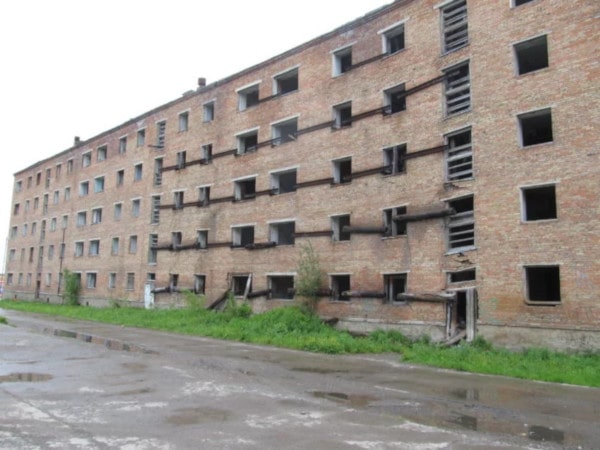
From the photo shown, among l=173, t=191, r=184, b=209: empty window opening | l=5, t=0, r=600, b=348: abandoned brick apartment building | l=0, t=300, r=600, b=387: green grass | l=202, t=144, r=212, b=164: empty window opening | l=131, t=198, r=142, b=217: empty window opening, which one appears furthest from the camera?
l=131, t=198, r=142, b=217: empty window opening

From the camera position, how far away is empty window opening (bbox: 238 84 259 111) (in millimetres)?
31219

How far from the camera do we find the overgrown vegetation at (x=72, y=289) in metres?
43.2

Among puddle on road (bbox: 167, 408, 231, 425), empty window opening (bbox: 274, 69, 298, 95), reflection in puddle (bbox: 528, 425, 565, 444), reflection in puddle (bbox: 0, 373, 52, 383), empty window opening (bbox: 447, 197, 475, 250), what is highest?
empty window opening (bbox: 274, 69, 298, 95)

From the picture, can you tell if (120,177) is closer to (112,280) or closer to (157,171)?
(157,171)

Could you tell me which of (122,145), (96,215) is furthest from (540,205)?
(96,215)

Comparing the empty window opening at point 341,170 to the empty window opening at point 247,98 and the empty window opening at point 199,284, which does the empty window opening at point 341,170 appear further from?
the empty window opening at point 199,284

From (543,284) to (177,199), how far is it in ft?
77.4

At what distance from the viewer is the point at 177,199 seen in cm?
3462

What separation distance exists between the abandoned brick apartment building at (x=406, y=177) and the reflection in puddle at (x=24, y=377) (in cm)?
1339

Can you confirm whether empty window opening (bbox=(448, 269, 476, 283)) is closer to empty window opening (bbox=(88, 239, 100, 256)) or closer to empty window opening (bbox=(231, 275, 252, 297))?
empty window opening (bbox=(231, 275, 252, 297))

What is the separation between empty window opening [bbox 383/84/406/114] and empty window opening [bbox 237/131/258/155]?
9412 millimetres

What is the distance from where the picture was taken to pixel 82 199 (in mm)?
46344

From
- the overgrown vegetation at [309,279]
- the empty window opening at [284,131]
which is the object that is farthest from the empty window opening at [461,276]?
the empty window opening at [284,131]

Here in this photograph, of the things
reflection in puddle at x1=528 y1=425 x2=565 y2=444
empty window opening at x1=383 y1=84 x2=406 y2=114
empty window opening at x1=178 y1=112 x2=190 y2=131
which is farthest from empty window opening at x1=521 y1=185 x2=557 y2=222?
empty window opening at x1=178 y1=112 x2=190 y2=131
